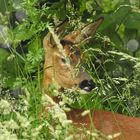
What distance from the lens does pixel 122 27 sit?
4.01m

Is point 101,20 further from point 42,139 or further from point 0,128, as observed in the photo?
point 0,128

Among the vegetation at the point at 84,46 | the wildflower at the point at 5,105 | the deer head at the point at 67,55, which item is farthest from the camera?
the vegetation at the point at 84,46

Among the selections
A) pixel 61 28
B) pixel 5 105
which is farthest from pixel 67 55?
pixel 5 105

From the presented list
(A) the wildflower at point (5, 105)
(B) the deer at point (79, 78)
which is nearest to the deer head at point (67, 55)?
(B) the deer at point (79, 78)

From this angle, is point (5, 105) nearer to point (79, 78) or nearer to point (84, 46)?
point (79, 78)

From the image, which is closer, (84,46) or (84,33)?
(84,33)

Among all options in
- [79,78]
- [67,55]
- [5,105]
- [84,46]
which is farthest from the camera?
[84,46]

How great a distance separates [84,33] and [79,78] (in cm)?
26

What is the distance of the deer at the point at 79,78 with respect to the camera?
10.4ft

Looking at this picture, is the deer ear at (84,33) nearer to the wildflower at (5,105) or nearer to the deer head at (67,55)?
the deer head at (67,55)

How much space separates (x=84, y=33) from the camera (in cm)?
343

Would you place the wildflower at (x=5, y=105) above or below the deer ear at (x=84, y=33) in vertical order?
above

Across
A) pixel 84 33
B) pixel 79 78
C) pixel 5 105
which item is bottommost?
pixel 79 78

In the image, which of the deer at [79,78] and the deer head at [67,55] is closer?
the deer at [79,78]
